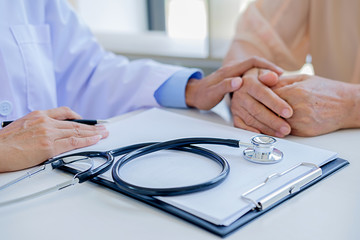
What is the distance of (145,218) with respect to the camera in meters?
0.47

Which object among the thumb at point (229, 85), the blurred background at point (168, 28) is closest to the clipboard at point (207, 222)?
the thumb at point (229, 85)

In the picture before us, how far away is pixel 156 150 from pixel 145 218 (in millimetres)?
147

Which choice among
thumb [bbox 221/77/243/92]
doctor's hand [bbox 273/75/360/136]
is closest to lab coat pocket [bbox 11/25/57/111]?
thumb [bbox 221/77/243/92]

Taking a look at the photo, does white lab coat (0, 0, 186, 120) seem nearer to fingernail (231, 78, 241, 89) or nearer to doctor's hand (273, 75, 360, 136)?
fingernail (231, 78, 241, 89)

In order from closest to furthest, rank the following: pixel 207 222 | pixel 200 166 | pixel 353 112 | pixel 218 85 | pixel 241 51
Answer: pixel 207 222 < pixel 200 166 < pixel 353 112 < pixel 218 85 < pixel 241 51

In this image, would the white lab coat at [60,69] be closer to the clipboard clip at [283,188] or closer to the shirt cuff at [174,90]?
the shirt cuff at [174,90]

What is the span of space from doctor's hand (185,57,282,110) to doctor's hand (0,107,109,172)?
0.91ft

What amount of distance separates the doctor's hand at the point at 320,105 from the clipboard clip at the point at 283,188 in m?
0.20

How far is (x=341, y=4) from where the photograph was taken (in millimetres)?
1118

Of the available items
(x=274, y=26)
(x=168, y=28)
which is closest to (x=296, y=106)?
(x=274, y=26)

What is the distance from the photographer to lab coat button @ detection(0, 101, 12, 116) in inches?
33.4

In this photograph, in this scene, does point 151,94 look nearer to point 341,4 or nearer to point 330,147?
point 330,147

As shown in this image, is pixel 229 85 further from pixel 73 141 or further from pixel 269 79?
pixel 73 141

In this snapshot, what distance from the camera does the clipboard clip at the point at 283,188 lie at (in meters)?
0.47
